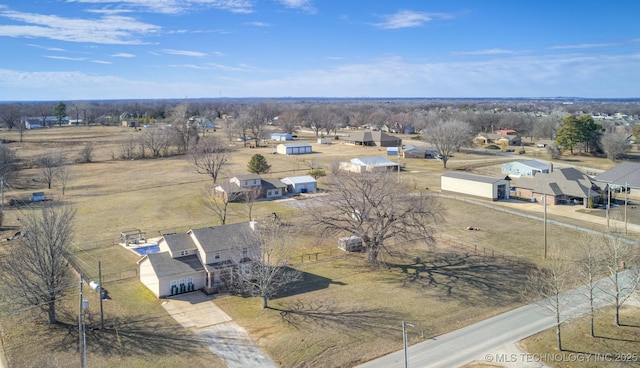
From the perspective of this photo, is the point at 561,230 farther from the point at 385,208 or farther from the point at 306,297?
A: the point at 306,297

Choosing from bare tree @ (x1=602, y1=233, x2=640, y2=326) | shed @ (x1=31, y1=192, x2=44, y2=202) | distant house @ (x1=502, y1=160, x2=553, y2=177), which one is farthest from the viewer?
distant house @ (x1=502, y1=160, x2=553, y2=177)

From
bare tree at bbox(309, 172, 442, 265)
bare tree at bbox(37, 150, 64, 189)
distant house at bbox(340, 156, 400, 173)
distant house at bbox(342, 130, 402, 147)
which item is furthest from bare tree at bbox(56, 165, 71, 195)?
distant house at bbox(342, 130, 402, 147)

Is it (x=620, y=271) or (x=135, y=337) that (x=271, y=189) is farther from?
(x=620, y=271)

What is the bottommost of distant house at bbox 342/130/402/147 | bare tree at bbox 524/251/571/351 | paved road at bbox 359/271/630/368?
paved road at bbox 359/271/630/368

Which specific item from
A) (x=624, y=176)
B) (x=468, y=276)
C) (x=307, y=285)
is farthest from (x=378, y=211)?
(x=624, y=176)

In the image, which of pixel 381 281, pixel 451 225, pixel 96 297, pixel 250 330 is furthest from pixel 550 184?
pixel 96 297

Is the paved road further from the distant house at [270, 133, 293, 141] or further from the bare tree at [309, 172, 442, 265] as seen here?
the distant house at [270, 133, 293, 141]

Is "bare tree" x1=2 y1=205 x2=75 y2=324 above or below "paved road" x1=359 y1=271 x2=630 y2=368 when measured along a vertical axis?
above
